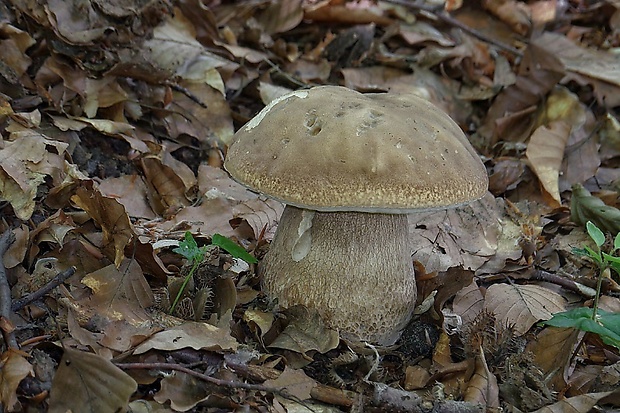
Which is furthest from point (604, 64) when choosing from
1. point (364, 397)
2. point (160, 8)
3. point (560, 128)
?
point (364, 397)

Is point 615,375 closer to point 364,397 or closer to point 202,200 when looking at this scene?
point 364,397

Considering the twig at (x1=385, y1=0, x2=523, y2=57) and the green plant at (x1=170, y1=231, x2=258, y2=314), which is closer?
the green plant at (x1=170, y1=231, x2=258, y2=314)

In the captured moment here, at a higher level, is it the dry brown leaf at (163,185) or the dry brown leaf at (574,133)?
the dry brown leaf at (163,185)

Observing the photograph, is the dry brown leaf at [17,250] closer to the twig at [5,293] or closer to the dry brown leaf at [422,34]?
the twig at [5,293]

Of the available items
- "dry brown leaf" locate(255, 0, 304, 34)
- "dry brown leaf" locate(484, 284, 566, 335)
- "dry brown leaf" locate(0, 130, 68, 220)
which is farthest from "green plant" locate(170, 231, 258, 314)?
"dry brown leaf" locate(255, 0, 304, 34)

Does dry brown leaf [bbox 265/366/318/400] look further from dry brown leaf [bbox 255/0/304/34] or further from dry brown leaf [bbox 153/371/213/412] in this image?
dry brown leaf [bbox 255/0/304/34]

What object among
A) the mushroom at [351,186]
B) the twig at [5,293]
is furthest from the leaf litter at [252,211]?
the mushroom at [351,186]
